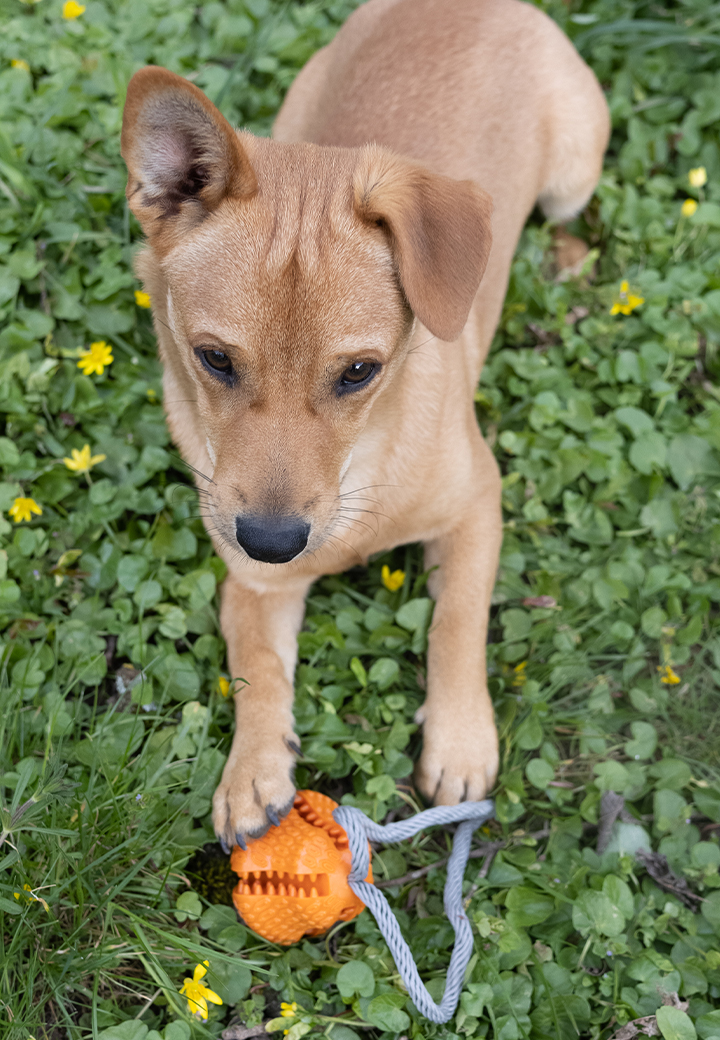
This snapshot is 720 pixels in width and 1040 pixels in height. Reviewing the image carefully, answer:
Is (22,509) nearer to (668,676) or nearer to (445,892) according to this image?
(445,892)

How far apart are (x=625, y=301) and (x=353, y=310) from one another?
2.17 metres

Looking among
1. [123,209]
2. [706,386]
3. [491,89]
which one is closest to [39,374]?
[123,209]

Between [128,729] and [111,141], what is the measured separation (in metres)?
2.98

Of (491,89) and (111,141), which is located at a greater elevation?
(491,89)

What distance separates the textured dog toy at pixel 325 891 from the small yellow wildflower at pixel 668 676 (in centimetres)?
117

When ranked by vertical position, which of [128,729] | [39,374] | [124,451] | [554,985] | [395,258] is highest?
[395,258]

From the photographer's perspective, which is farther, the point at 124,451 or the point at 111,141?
the point at 111,141

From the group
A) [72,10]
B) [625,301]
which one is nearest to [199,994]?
[625,301]

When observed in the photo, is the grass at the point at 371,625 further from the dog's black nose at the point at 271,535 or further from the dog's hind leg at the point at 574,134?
the dog's black nose at the point at 271,535

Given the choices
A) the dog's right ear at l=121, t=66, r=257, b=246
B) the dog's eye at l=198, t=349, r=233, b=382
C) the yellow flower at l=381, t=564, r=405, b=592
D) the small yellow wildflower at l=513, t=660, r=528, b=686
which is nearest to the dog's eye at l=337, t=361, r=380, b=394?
the dog's eye at l=198, t=349, r=233, b=382

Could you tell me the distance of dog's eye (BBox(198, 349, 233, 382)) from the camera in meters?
2.33

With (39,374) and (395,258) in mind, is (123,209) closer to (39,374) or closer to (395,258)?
(39,374)

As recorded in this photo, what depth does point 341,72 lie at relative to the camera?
3.69m

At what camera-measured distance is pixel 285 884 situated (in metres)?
2.50
